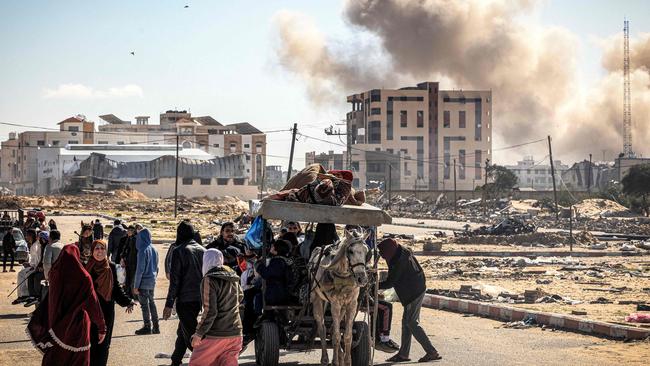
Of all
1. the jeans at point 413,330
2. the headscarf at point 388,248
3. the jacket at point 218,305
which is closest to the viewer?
the jacket at point 218,305

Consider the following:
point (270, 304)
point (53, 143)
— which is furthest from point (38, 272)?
point (53, 143)

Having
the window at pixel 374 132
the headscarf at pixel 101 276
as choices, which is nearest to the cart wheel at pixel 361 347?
the headscarf at pixel 101 276

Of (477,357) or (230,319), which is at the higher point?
(230,319)

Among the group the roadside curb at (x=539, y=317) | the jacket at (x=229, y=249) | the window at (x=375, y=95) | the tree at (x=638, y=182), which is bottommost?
the roadside curb at (x=539, y=317)

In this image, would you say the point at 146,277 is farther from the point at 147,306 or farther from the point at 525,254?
the point at 525,254

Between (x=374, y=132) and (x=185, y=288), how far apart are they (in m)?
141

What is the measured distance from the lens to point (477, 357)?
497 inches

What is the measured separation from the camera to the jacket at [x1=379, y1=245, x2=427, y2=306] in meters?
12.4

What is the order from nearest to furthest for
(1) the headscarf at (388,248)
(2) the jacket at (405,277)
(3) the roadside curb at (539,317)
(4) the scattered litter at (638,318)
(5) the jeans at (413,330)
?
(1) the headscarf at (388,248) → (2) the jacket at (405,277) → (5) the jeans at (413,330) → (3) the roadside curb at (539,317) → (4) the scattered litter at (638,318)

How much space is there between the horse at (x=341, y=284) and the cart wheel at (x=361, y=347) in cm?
41

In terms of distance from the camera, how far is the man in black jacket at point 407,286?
12320 mm

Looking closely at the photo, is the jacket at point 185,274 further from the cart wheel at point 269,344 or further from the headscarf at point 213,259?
the headscarf at point 213,259

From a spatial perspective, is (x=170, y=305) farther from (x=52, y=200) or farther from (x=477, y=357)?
(x=52, y=200)

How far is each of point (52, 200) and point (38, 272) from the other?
234ft
